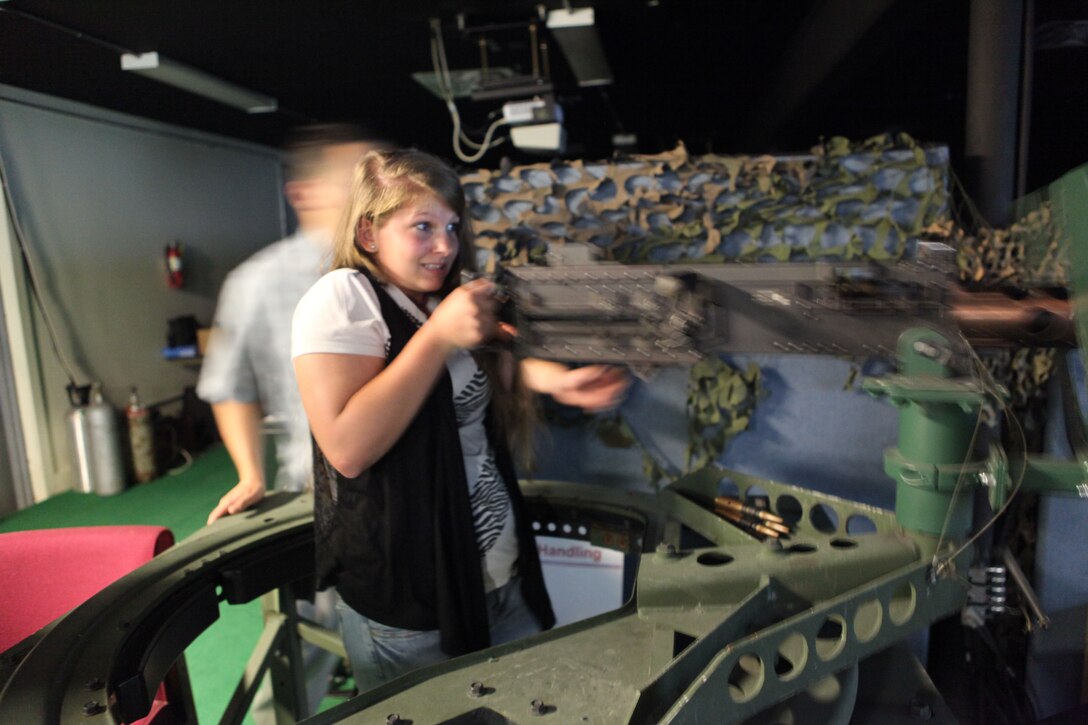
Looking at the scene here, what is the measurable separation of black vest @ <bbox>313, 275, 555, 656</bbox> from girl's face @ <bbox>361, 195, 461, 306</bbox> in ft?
0.11

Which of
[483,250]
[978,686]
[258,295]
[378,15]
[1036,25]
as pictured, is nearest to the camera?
[258,295]

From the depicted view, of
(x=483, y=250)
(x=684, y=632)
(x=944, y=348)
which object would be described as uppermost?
(x=483, y=250)

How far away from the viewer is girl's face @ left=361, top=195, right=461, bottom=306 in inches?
28.5

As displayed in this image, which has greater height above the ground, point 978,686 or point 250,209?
point 250,209

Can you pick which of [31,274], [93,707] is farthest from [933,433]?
[31,274]

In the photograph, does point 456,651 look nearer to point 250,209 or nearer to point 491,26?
point 250,209

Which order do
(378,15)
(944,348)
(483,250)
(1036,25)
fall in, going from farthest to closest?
(378,15), (483,250), (1036,25), (944,348)

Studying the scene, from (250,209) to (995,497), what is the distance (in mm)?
1500

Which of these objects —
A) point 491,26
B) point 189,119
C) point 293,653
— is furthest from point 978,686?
point 491,26

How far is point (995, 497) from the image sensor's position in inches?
26.1

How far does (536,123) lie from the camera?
2.76m

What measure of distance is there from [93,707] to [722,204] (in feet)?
5.34

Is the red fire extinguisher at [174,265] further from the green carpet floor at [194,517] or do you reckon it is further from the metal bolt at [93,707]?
the metal bolt at [93,707]

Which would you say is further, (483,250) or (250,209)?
(483,250)
